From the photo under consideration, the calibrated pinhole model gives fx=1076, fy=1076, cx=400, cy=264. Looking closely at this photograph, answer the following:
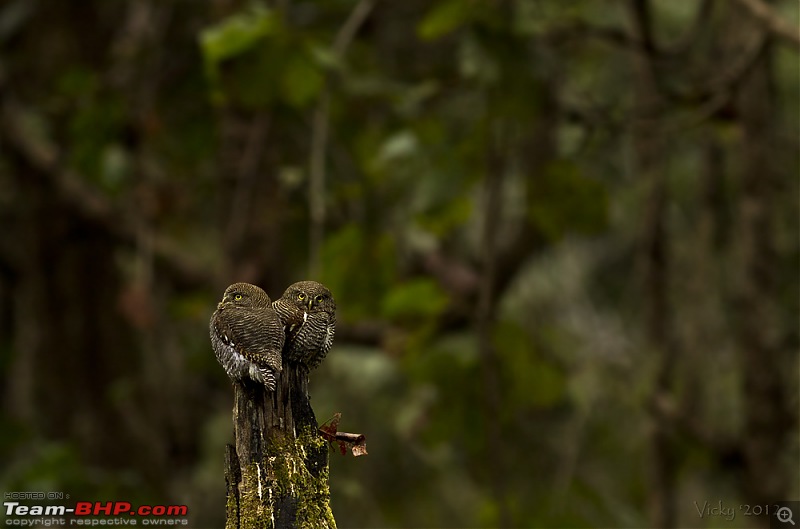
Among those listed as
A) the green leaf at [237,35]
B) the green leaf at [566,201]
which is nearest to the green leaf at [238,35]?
the green leaf at [237,35]

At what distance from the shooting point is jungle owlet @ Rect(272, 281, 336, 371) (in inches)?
43.4

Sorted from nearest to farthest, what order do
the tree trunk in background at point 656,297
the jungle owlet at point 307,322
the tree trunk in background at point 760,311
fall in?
the jungle owlet at point 307,322 < the tree trunk in background at point 760,311 < the tree trunk in background at point 656,297

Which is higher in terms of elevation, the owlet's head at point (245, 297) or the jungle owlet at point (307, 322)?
the owlet's head at point (245, 297)

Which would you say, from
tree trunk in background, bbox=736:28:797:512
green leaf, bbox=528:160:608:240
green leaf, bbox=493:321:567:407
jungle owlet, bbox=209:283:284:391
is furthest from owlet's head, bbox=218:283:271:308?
tree trunk in background, bbox=736:28:797:512

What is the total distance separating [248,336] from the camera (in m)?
1.06

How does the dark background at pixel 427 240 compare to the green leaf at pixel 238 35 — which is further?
the dark background at pixel 427 240

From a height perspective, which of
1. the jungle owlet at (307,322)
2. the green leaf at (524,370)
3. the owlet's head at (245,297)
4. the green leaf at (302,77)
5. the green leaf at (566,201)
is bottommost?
the jungle owlet at (307,322)

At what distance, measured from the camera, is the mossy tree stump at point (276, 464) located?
38.3 inches

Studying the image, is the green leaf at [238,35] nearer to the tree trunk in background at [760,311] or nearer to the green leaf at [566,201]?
the green leaf at [566,201]

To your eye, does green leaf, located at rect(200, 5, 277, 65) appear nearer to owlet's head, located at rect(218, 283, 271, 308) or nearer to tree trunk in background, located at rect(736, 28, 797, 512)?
tree trunk in background, located at rect(736, 28, 797, 512)

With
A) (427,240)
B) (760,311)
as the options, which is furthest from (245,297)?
(427,240)

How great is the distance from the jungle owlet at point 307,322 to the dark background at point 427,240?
1.19m

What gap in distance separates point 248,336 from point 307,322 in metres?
0.09

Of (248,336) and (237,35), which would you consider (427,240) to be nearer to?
(237,35)
